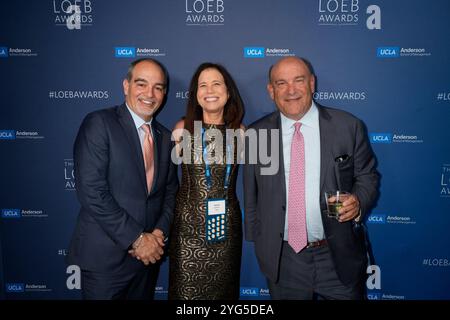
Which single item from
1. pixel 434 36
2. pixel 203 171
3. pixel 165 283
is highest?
pixel 434 36

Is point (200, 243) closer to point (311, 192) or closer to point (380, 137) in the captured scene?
point (311, 192)

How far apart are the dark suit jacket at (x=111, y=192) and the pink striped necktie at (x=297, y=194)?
949mm

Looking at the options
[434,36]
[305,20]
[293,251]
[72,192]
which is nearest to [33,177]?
[72,192]

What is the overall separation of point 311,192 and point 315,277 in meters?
0.61

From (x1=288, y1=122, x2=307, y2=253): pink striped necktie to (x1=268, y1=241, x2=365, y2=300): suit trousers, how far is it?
0.35 feet

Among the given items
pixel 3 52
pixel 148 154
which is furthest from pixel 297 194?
pixel 3 52

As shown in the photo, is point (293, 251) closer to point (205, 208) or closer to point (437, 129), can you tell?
point (205, 208)

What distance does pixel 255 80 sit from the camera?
2.93 metres

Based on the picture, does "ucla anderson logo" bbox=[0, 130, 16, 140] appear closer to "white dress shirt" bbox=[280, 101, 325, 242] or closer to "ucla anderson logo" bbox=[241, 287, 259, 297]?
"white dress shirt" bbox=[280, 101, 325, 242]

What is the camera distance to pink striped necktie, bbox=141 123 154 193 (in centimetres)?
236

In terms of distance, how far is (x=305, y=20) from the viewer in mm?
2854

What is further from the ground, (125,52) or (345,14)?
(345,14)
